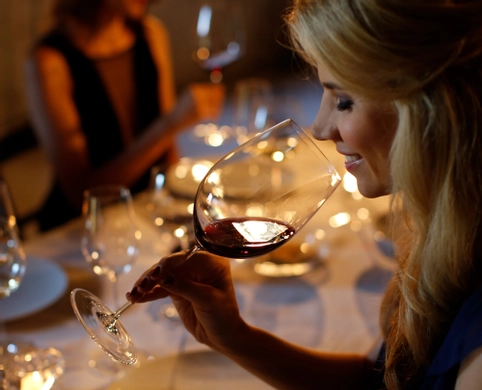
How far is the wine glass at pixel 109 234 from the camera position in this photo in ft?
3.56

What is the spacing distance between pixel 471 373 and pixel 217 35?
4.66 ft

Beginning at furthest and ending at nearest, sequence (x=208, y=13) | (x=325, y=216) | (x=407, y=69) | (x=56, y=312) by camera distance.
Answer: (x=208, y=13) < (x=325, y=216) < (x=56, y=312) < (x=407, y=69)

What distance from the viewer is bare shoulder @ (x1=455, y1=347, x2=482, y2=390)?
675 mm

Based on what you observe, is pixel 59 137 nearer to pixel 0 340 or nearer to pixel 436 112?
pixel 0 340

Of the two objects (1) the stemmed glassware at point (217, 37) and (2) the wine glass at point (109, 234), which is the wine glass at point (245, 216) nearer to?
(2) the wine glass at point (109, 234)

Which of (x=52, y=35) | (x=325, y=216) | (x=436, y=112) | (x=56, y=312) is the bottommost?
(x=325, y=216)

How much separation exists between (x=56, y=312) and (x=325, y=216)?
29.9 inches

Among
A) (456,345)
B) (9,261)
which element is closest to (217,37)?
(9,261)

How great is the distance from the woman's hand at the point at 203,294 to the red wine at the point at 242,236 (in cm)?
4

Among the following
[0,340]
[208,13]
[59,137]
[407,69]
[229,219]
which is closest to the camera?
[407,69]

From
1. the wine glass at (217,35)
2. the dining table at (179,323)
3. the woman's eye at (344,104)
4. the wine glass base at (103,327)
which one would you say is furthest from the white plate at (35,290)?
the wine glass at (217,35)

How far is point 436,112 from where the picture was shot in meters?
0.71

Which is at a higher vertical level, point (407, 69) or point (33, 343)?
point (407, 69)

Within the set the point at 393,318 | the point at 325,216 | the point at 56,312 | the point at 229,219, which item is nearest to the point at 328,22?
the point at 229,219
